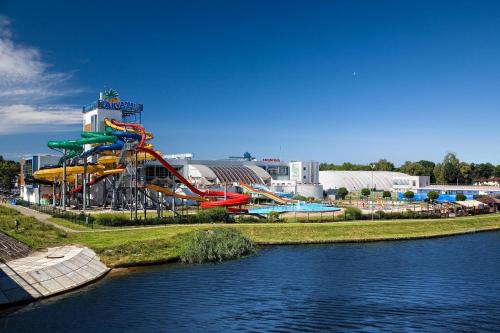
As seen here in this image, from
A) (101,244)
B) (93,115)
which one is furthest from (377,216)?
(93,115)

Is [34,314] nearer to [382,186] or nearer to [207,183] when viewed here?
[207,183]

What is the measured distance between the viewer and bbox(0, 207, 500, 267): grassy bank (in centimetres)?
4122

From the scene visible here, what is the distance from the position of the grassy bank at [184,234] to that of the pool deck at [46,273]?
2.50 meters

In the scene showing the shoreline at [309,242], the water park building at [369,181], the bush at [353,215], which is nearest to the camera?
the shoreline at [309,242]

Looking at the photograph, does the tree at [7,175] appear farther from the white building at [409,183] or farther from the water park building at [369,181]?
the white building at [409,183]

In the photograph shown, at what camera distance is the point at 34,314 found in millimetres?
25750

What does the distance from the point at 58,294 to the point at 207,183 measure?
278 ft

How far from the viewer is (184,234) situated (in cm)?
4781

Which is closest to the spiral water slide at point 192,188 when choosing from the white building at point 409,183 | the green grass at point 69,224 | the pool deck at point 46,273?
the green grass at point 69,224

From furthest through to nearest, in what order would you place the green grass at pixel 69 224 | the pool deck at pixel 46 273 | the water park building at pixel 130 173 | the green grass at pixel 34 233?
1. the water park building at pixel 130 173
2. the green grass at pixel 69 224
3. the green grass at pixel 34 233
4. the pool deck at pixel 46 273

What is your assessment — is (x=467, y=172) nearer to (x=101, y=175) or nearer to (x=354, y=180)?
(x=354, y=180)

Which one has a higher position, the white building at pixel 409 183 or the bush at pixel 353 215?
the white building at pixel 409 183

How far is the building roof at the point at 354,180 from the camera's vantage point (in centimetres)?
15362

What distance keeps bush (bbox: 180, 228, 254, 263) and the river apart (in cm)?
162
